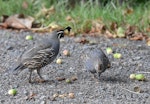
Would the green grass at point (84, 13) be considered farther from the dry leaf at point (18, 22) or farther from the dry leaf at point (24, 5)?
the dry leaf at point (18, 22)

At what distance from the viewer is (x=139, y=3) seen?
1302 cm

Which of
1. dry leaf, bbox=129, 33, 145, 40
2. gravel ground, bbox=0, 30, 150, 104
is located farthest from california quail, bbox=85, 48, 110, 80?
dry leaf, bbox=129, 33, 145, 40

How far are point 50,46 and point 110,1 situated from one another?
4.72 m

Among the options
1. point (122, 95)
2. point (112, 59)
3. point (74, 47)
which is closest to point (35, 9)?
point (74, 47)

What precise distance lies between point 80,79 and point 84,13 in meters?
3.63

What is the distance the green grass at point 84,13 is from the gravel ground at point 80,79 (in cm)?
64

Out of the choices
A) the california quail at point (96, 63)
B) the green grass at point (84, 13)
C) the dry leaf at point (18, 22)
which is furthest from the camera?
the dry leaf at point (18, 22)

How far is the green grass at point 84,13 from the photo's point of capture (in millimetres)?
11391

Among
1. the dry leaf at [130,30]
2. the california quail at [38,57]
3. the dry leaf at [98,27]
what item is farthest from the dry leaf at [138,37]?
the california quail at [38,57]

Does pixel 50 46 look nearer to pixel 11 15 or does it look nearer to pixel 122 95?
pixel 122 95

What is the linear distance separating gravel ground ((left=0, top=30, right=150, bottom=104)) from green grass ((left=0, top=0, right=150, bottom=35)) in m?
0.64

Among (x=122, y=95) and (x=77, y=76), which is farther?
(x=77, y=76)

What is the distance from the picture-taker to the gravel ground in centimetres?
743

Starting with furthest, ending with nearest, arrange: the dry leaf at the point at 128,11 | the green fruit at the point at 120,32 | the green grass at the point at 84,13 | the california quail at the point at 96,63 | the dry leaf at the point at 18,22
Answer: the dry leaf at the point at 128,11
the dry leaf at the point at 18,22
the green grass at the point at 84,13
the green fruit at the point at 120,32
the california quail at the point at 96,63
